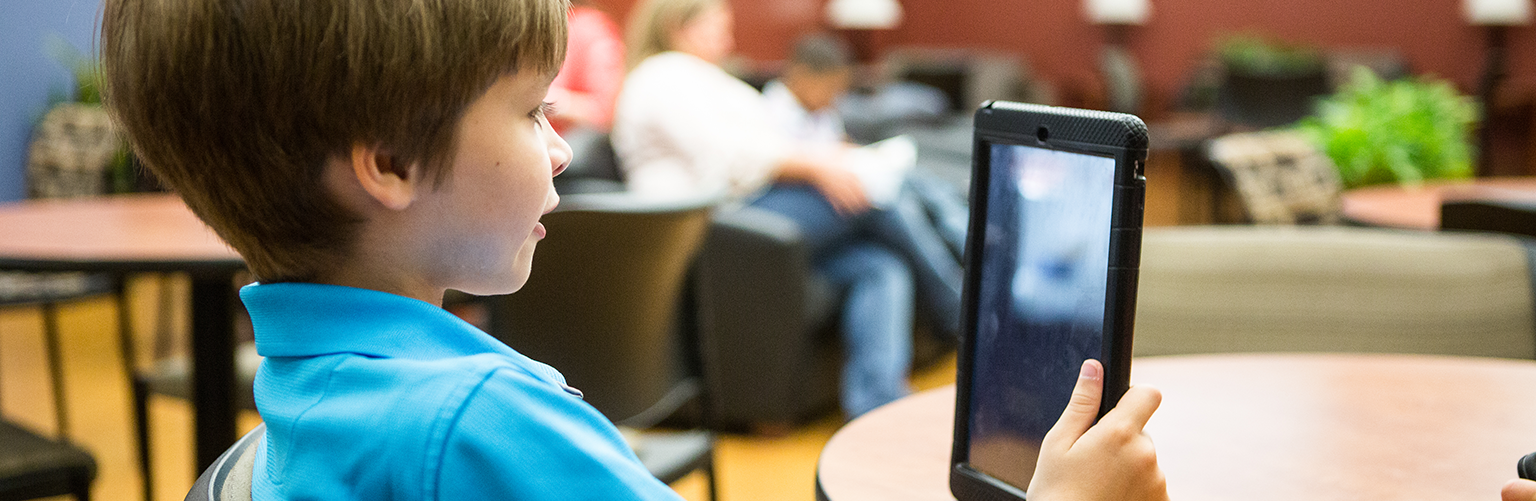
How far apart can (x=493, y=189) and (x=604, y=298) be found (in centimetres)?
131

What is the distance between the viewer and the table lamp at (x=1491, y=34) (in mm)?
7859

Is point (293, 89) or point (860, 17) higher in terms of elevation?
point (293, 89)

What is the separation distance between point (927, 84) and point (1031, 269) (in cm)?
828

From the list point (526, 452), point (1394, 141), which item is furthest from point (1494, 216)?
point (526, 452)

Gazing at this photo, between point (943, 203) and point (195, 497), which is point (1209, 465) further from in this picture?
point (943, 203)

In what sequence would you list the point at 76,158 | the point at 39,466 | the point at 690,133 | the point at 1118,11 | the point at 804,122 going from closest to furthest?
the point at 39,466 → the point at 690,133 → the point at 76,158 → the point at 804,122 → the point at 1118,11

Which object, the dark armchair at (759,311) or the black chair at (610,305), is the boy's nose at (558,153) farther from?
the dark armchair at (759,311)

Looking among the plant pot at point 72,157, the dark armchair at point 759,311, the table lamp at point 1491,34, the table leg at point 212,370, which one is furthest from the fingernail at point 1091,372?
the table lamp at point 1491,34

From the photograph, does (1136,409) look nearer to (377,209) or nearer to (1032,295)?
(1032,295)

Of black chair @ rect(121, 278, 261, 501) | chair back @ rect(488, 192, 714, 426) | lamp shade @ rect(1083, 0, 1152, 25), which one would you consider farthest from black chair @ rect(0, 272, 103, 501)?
lamp shade @ rect(1083, 0, 1152, 25)

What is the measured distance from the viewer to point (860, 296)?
129 inches

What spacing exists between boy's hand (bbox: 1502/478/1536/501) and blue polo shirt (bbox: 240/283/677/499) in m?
0.43

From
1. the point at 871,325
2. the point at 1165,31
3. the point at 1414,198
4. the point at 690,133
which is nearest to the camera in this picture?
the point at 1414,198

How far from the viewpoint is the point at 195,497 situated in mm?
600
